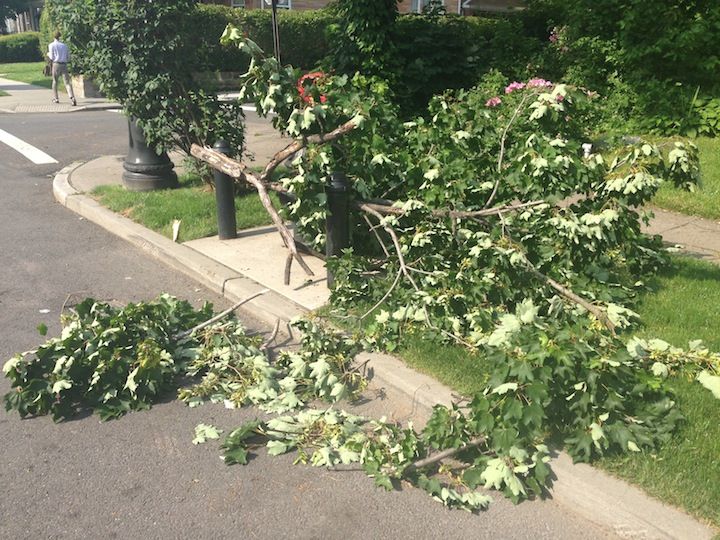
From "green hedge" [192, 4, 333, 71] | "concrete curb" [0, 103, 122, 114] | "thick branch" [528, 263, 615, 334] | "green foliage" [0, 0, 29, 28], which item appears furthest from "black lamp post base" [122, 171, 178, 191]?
"green foliage" [0, 0, 29, 28]

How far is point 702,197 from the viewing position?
25.8ft

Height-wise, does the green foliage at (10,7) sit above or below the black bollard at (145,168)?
above

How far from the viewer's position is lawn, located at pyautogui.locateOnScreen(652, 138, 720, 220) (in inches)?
302

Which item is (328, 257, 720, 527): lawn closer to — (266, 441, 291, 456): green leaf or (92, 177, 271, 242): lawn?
(266, 441, 291, 456): green leaf

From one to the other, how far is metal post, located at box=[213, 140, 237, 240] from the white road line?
19.8 feet

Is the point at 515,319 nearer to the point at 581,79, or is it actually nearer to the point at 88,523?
the point at 88,523

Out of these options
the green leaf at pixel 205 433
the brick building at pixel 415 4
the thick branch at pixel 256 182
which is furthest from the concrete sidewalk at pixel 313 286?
the brick building at pixel 415 4

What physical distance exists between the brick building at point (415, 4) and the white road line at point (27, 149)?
18.0 metres

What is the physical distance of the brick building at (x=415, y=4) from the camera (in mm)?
29922

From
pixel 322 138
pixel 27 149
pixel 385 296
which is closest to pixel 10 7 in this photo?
pixel 27 149

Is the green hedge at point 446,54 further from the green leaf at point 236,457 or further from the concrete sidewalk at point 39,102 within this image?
the green leaf at point 236,457

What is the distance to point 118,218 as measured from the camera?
26.0ft

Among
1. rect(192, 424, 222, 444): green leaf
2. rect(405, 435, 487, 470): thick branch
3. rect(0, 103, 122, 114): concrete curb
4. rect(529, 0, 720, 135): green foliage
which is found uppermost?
rect(529, 0, 720, 135): green foliage

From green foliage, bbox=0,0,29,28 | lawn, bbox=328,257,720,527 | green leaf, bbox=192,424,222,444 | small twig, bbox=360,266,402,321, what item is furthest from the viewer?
green foliage, bbox=0,0,29,28
